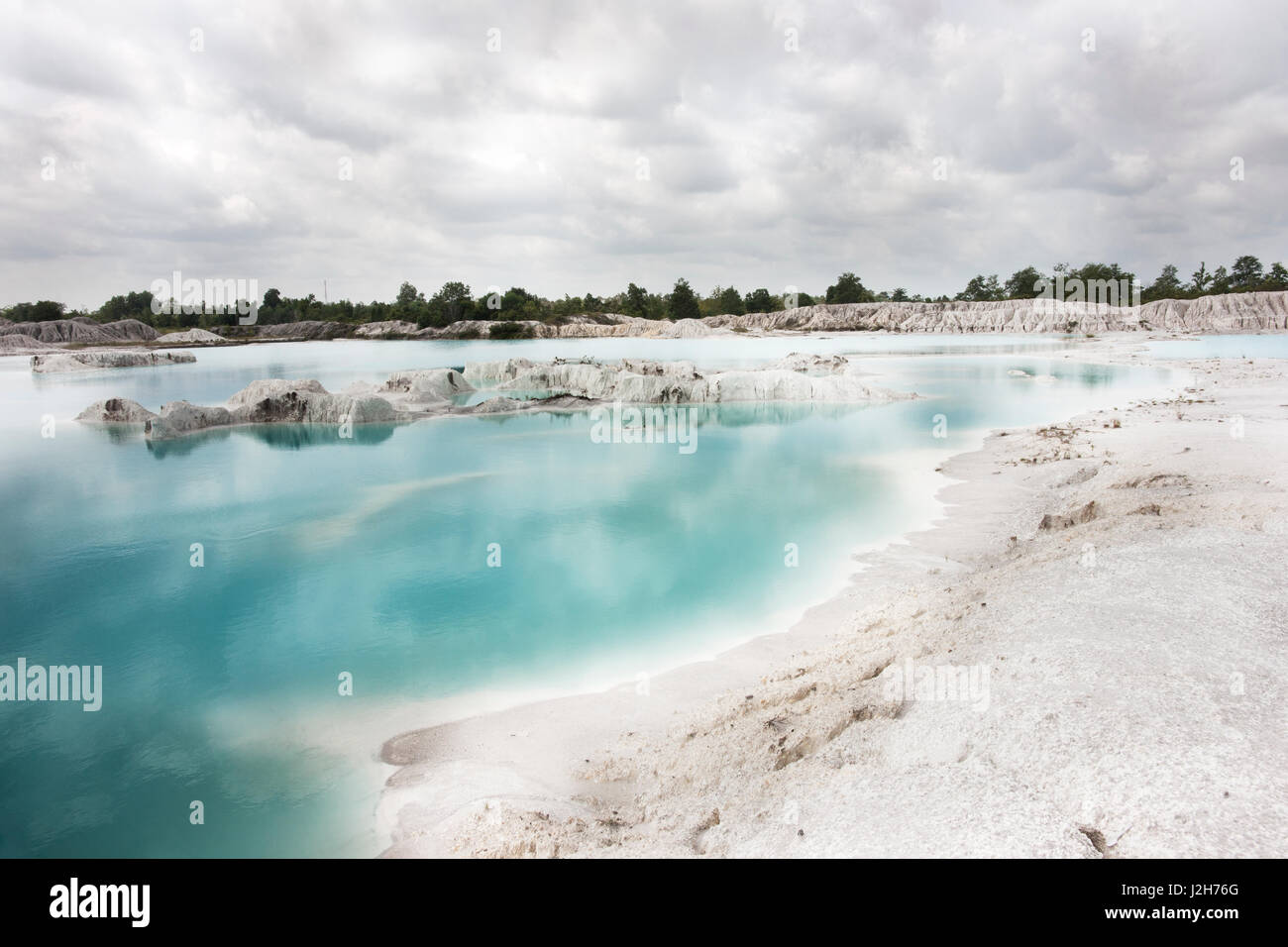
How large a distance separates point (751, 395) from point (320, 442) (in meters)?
20.5

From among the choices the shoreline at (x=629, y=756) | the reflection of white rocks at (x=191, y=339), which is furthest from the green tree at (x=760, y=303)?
the shoreline at (x=629, y=756)

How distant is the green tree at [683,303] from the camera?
134500 mm

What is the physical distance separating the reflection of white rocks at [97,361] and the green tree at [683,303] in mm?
86576

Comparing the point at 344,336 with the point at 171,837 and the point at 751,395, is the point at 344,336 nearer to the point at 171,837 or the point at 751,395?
the point at 751,395

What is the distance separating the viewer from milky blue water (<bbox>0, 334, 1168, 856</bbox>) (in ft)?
21.2

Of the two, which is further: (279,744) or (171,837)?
(279,744)

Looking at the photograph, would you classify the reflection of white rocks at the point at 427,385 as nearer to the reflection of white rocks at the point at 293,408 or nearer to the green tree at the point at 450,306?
the reflection of white rocks at the point at 293,408

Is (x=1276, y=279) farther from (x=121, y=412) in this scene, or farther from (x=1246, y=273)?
(x=121, y=412)

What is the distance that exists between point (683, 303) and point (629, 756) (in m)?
134

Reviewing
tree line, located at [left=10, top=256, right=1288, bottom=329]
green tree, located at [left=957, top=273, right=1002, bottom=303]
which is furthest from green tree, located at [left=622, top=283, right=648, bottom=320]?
green tree, located at [left=957, top=273, right=1002, bottom=303]

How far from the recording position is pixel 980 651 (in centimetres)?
596

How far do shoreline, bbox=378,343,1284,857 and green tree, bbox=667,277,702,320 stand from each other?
12929 centimetres

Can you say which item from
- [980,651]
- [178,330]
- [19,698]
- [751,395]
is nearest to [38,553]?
[19,698]

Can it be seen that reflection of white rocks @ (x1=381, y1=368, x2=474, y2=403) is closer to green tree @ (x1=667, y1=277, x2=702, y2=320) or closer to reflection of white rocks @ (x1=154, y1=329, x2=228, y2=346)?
reflection of white rocks @ (x1=154, y1=329, x2=228, y2=346)
